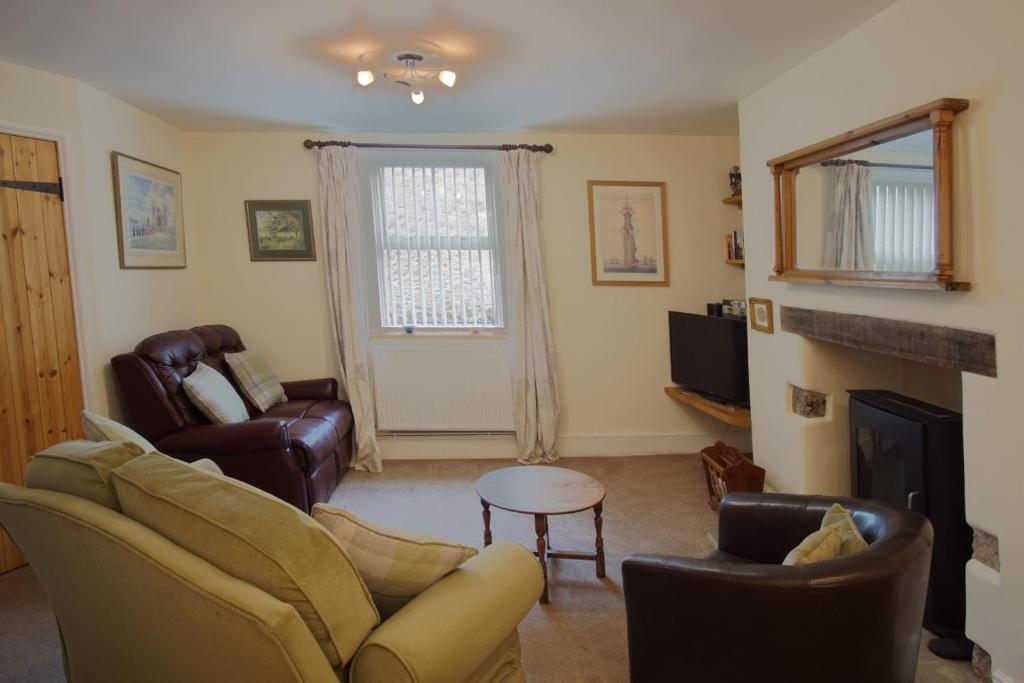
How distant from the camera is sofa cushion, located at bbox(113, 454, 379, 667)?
1.30 m

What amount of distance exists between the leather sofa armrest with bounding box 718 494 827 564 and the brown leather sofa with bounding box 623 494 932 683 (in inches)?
10.8

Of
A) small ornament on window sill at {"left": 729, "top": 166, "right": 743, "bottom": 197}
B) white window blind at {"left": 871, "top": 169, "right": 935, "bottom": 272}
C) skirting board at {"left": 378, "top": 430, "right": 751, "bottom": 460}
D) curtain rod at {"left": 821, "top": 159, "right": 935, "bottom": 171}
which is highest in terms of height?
small ornament on window sill at {"left": 729, "top": 166, "right": 743, "bottom": 197}

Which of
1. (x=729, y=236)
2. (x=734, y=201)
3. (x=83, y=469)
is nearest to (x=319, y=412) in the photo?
(x=83, y=469)

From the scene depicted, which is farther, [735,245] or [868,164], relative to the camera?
[735,245]

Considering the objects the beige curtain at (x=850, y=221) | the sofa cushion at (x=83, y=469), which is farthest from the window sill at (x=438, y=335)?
the sofa cushion at (x=83, y=469)

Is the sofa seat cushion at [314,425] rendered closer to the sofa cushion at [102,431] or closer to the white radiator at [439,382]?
the white radiator at [439,382]

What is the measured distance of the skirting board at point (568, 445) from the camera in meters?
4.79

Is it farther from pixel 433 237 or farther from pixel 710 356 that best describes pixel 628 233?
pixel 433 237

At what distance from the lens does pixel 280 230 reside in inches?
182

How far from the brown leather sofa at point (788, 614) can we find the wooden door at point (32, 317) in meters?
2.98

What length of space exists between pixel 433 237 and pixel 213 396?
1891 millimetres

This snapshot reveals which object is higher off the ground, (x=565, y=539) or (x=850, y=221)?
(x=850, y=221)

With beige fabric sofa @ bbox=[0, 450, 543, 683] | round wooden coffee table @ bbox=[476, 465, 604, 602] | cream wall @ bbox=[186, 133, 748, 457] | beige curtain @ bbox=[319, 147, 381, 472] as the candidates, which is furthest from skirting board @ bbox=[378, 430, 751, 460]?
beige fabric sofa @ bbox=[0, 450, 543, 683]

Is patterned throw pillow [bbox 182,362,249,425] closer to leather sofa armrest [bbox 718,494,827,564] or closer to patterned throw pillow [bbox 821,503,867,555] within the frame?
leather sofa armrest [bbox 718,494,827,564]
